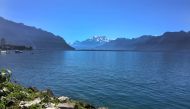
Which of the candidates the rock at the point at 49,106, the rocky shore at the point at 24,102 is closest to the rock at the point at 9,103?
the rocky shore at the point at 24,102

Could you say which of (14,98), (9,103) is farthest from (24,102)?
(14,98)

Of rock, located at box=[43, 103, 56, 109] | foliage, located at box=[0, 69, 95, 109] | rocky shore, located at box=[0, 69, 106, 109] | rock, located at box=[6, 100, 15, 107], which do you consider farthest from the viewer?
rock, located at box=[6, 100, 15, 107]

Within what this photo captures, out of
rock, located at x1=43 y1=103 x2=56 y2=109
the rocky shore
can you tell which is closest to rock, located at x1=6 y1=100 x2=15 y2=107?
the rocky shore

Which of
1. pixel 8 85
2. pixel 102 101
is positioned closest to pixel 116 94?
pixel 102 101

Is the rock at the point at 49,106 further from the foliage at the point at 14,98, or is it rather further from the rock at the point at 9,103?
the rock at the point at 9,103

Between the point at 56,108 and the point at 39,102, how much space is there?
2.75 metres

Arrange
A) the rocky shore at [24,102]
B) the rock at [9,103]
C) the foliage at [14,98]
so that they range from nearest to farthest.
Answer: the rocky shore at [24,102]
the foliage at [14,98]
the rock at [9,103]

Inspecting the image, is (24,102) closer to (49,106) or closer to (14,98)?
(14,98)

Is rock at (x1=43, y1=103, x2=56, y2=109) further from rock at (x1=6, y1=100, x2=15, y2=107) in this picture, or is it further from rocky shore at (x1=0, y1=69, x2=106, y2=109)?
rock at (x1=6, y1=100, x2=15, y2=107)

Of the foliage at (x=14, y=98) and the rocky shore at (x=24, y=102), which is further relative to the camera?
the foliage at (x=14, y=98)

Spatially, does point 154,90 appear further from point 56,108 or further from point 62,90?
point 56,108

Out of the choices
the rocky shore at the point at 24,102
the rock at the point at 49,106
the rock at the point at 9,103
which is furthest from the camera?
the rock at the point at 9,103

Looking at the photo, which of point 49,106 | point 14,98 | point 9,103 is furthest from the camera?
point 14,98

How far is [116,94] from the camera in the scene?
161ft
